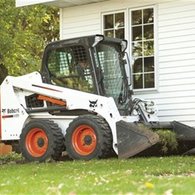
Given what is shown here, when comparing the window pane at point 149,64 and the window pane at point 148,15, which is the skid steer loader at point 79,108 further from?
the window pane at point 148,15

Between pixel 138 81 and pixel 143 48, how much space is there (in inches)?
36.3

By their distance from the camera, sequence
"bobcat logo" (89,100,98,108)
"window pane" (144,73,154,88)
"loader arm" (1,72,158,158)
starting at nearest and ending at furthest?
1. "loader arm" (1,72,158,158)
2. "bobcat logo" (89,100,98,108)
3. "window pane" (144,73,154,88)

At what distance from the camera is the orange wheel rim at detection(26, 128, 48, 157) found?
14016 mm

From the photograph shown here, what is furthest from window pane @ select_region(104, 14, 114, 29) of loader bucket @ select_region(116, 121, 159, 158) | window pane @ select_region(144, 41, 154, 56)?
loader bucket @ select_region(116, 121, 159, 158)

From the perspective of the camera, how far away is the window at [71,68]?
554 inches

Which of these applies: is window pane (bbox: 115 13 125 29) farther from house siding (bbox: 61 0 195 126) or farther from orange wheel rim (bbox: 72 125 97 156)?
orange wheel rim (bbox: 72 125 97 156)

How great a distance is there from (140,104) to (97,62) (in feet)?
4.99

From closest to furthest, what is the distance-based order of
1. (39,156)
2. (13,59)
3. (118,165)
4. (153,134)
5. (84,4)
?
1. (118,165)
2. (153,134)
3. (39,156)
4. (84,4)
5. (13,59)

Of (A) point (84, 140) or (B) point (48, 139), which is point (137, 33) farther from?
(B) point (48, 139)

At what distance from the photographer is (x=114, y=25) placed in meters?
16.2

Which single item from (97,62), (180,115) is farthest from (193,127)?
(97,62)

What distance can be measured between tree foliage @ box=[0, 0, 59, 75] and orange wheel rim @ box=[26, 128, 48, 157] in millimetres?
7883

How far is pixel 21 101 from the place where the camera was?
48.4 ft

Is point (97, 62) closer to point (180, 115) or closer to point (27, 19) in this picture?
point (180, 115)
